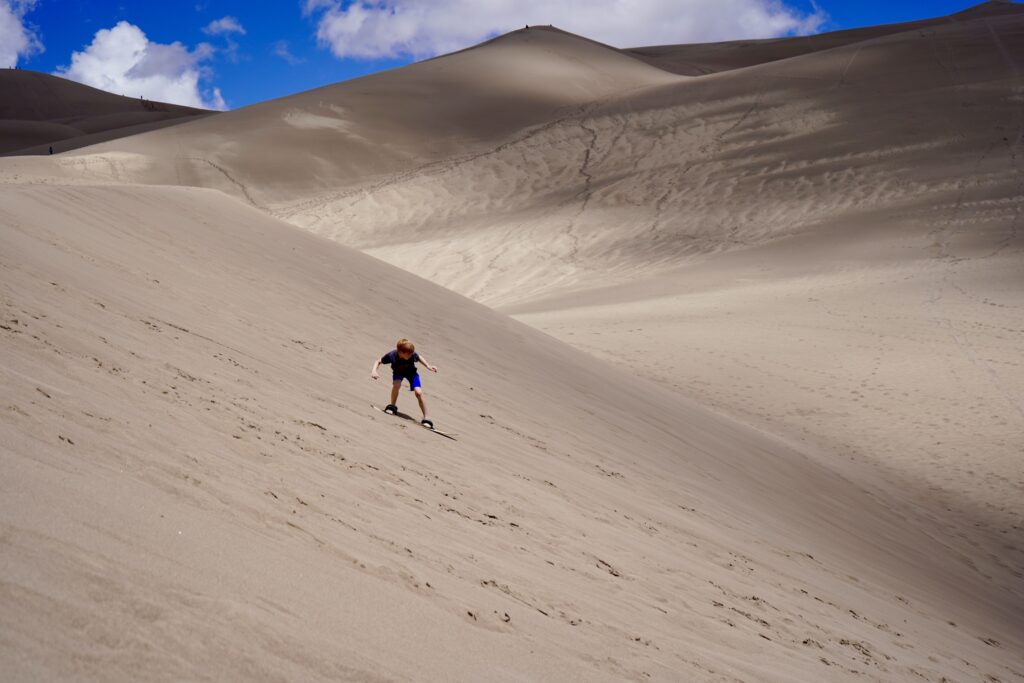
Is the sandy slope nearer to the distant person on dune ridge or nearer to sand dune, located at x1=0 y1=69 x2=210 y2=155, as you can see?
the distant person on dune ridge

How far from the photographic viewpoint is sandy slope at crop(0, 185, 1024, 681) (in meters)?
3.05

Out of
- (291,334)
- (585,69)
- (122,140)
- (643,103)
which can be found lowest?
(291,334)

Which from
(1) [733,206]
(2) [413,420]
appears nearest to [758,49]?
(1) [733,206]

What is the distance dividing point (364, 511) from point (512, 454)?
2819 mm

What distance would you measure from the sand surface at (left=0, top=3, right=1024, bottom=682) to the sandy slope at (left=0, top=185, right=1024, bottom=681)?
2 cm

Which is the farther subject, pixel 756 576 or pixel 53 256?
pixel 53 256

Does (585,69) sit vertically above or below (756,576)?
above

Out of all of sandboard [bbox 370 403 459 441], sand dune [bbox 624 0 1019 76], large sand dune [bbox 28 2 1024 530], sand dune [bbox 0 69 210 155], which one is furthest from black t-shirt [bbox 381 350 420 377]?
sand dune [bbox 0 69 210 155]

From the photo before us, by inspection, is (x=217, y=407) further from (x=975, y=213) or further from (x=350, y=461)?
(x=975, y=213)

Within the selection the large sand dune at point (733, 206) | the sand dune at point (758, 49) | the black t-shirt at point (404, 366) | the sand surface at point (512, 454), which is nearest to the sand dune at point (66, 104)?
the large sand dune at point (733, 206)

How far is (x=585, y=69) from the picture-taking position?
51.4m

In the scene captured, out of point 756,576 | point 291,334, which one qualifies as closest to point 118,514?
point 756,576

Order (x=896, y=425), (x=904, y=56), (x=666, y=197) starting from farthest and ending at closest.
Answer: (x=904, y=56)
(x=666, y=197)
(x=896, y=425)

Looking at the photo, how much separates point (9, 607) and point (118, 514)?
0.80m
